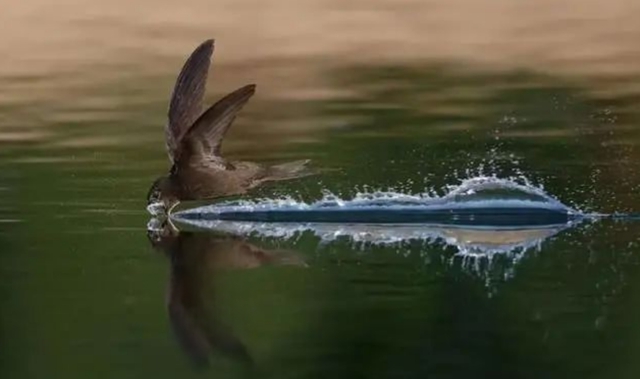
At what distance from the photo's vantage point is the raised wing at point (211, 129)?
7672 mm

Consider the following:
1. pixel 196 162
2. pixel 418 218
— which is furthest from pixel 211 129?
pixel 418 218

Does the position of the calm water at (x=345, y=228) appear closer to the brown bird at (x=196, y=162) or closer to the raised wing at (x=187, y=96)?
the brown bird at (x=196, y=162)

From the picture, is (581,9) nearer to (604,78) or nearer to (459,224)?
(604,78)

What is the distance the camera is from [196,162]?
795 cm

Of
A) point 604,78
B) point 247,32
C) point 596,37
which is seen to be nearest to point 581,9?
point 596,37

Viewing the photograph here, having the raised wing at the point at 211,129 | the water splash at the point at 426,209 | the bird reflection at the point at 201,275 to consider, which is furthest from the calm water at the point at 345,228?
the raised wing at the point at 211,129

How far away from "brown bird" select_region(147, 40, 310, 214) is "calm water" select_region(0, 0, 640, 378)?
0.21m

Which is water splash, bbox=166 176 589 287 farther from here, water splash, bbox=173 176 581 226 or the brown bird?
the brown bird

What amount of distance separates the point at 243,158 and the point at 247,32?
695 centimetres

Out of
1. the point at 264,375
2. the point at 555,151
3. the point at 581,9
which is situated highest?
the point at 581,9

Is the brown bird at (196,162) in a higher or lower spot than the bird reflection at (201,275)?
higher

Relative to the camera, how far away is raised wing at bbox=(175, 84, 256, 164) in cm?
767

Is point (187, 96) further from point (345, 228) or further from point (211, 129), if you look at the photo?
point (345, 228)

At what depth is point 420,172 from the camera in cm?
947
